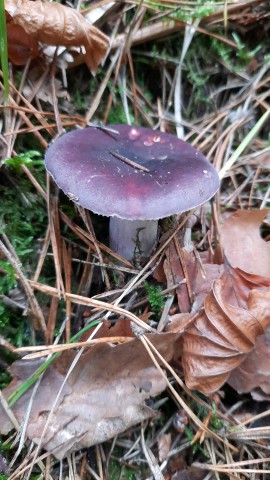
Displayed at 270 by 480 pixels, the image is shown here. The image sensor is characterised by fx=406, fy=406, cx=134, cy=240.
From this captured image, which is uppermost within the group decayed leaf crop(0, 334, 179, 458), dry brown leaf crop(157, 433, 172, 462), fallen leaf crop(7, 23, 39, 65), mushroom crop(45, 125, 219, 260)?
fallen leaf crop(7, 23, 39, 65)

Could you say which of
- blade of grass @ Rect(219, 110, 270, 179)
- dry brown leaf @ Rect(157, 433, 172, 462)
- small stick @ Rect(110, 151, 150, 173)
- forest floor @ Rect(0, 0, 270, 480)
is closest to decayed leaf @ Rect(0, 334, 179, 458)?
forest floor @ Rect(0, 0, 270, 480)

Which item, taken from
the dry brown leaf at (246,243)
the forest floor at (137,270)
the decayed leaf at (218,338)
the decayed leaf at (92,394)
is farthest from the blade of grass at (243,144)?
the decayed leaf at (92,394)

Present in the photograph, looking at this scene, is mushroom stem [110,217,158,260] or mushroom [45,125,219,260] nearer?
mushroom [45,125,219,260]

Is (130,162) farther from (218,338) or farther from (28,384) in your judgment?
(28,384)

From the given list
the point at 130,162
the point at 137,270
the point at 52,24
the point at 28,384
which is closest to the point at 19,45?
the point at 52,24

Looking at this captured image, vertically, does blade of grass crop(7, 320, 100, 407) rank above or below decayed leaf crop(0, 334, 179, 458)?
above

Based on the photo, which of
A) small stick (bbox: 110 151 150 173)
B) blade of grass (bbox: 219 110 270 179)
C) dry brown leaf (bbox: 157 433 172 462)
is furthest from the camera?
blade of grass (bbox: 219 110 270 179)

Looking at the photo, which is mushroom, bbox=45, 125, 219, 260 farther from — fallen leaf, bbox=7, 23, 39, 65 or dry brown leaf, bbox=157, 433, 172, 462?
dry brown leaf, bbox=157, 433, 172, 462

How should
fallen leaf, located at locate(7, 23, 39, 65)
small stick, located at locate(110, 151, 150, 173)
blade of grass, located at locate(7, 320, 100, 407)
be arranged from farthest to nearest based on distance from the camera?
fallen leaf, located at locate(7, 23, 39, 65), small stick, located at locate(110, 151, 150, 173), blade of grass, located at locate(7, 320, 100, 407)
